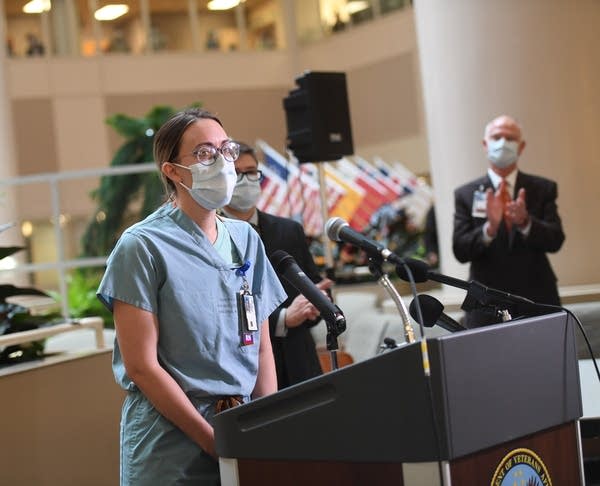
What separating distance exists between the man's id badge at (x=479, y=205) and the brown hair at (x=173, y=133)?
2.22 metres

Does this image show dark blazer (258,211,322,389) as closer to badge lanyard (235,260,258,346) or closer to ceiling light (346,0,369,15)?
badge lanyard (235,260,258,346)

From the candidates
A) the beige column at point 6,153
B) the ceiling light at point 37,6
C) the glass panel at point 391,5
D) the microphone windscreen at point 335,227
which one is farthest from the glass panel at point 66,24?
the microphone windscreen at point 335,227

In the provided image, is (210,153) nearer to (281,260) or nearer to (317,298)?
(281,260)

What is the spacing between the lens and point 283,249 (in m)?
3.45

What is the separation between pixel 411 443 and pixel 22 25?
19988 millimetres

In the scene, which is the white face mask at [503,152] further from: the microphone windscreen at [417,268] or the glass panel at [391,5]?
the glass panel at [391,5]

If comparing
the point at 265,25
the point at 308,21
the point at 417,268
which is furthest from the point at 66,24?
the point at 417,268

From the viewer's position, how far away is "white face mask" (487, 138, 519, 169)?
440cm

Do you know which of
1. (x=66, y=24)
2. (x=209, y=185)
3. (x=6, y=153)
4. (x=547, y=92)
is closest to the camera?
(x=209, y=185)

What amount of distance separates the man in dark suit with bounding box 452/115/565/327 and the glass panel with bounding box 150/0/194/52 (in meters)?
17.5

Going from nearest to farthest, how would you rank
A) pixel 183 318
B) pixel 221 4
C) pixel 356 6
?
pixel 183 318 < pixel 356 6 < pixel 221 4

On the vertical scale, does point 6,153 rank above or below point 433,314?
above

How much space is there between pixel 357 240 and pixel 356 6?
19584mm

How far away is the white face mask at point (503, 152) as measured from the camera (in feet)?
14.4
